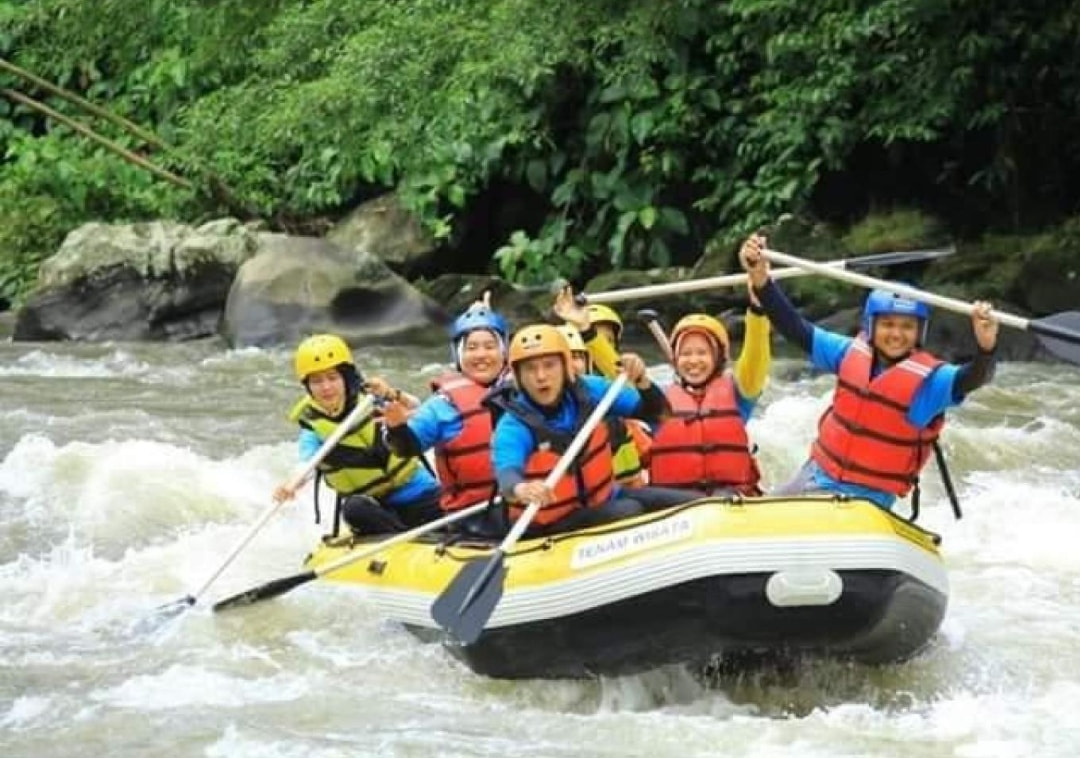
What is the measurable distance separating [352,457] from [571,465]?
3.89 ft

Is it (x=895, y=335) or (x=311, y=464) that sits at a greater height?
(x=895, y=335)

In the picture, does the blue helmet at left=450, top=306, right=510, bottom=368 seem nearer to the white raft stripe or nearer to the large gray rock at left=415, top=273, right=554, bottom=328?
the white raft stripe

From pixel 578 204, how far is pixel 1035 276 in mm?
3932

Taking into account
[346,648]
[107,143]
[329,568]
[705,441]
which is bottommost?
[346,648]

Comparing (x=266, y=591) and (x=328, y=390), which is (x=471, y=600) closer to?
(x=266, y=591)

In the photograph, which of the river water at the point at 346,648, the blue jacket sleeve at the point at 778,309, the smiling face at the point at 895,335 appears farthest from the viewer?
the blue jacket sleeve at the point at 778,309

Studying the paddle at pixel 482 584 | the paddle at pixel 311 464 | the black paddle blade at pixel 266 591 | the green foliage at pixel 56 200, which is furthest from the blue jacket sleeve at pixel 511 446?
the green foliage at pixel 56 200

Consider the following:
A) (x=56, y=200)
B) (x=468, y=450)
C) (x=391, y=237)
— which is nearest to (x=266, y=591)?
(x=468, y=450)

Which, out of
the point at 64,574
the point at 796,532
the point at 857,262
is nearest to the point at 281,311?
the point at 64,574

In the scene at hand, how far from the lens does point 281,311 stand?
43.7ft

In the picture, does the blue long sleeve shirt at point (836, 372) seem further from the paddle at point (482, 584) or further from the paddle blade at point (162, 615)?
the paddle blade at point (162, 615)

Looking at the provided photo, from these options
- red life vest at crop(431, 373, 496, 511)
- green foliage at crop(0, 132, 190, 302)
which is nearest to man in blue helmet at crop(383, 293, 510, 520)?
red life vest at crop(431, 373, 496, 511)

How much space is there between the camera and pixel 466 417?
21.0 ft

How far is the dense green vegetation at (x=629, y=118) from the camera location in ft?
43.0
